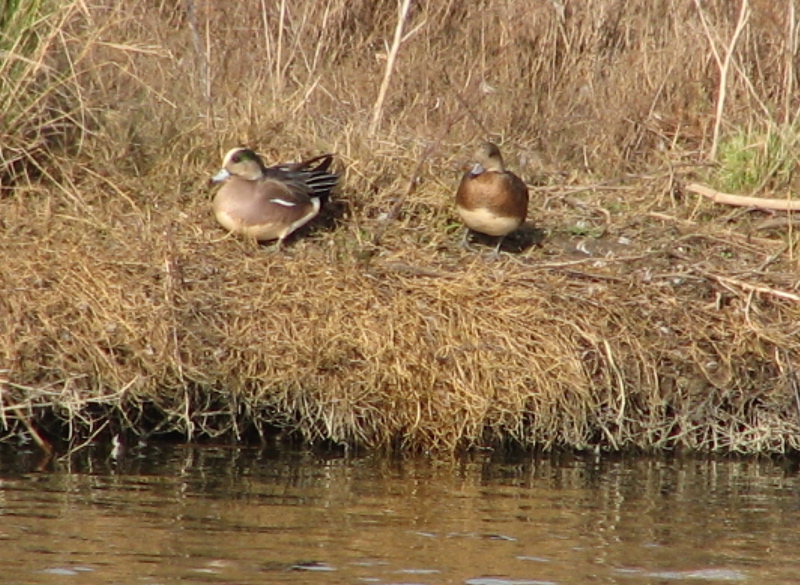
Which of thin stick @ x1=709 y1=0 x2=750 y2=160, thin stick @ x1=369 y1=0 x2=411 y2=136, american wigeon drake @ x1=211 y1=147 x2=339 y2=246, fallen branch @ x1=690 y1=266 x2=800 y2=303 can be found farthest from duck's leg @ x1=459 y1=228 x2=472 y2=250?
thin stick @ x1=709 y1=0 x2=750 y2=160

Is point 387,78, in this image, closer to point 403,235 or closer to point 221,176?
point 403,235

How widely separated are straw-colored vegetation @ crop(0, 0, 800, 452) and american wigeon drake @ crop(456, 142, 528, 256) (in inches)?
7.3

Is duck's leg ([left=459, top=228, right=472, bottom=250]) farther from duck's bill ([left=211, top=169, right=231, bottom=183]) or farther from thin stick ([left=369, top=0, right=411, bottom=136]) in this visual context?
duck's bill ([left=211, top=169, right=231, bottom=183])

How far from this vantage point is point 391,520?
538 centimetres

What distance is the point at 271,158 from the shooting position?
8.00 metres

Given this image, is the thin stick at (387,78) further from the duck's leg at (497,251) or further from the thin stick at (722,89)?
the thin stick at (722,89)

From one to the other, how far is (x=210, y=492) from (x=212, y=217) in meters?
2.02

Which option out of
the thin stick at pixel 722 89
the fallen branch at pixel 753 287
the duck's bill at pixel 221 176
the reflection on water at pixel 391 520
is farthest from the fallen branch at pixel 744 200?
the duck's bill at pixel 221 176

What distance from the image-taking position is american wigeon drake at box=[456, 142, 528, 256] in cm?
715

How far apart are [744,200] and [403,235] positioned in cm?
188

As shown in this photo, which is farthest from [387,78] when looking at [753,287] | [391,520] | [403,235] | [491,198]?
[391,520]

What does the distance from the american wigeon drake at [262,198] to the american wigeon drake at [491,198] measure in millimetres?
715

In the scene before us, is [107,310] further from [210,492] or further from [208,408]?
[210,492]

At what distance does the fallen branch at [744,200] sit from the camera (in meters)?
7.77
